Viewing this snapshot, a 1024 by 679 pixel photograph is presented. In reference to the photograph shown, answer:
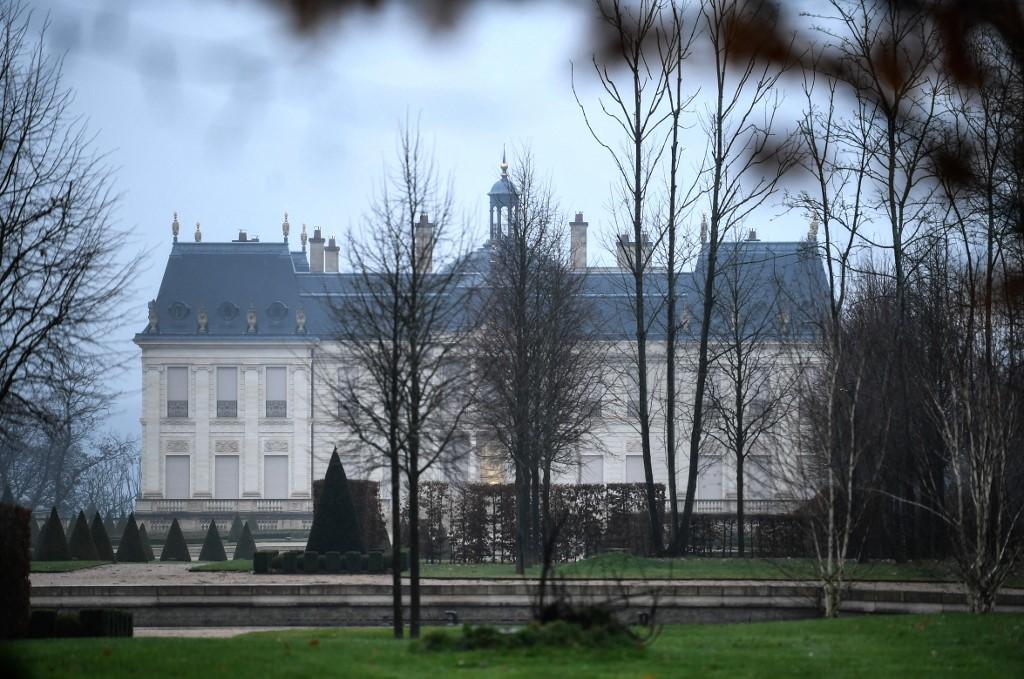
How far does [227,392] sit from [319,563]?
40377 millimetres

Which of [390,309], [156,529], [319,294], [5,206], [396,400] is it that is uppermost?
[319,294]

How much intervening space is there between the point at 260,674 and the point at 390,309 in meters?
5.00

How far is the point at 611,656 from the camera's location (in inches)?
334

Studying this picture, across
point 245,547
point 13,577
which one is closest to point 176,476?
point 245,547

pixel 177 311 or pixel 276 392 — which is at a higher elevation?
pixel 177 311

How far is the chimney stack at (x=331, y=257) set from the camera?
63.7 m

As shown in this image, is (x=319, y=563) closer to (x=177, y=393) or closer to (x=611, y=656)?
(x=611, y=656)

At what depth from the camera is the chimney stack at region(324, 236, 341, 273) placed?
63.7 meters

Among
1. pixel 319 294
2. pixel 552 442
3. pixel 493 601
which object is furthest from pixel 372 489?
pixel 319 294

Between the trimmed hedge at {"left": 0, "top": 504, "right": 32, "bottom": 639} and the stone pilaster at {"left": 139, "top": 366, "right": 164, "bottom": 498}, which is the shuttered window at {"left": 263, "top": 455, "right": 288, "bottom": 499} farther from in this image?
the trimmed hedge at {"left": 0, "top": 504, "right": 32, "bottom": 639}

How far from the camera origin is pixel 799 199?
750 inches

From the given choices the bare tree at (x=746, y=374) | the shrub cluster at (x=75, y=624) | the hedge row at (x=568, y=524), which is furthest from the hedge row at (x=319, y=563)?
the shrub cluster at (x=75, y=624)

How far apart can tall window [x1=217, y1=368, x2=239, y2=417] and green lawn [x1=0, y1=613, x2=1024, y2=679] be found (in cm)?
4995

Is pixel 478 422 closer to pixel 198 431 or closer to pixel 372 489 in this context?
pixel 372 489
